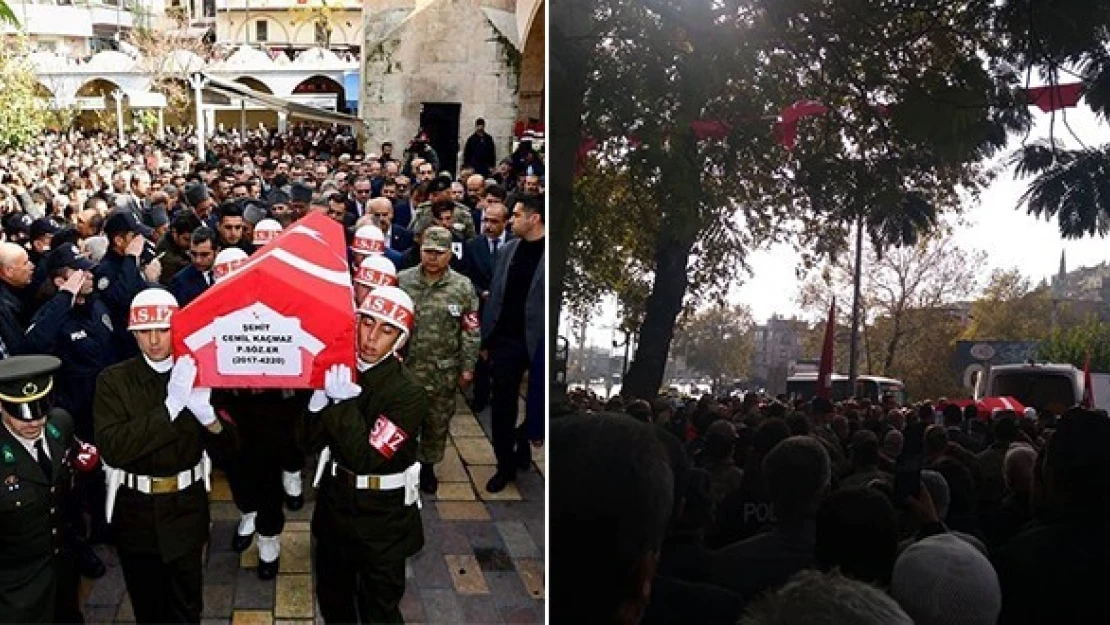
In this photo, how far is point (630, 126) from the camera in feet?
5.85

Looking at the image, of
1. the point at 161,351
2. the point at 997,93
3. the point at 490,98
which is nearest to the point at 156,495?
the point at 161,351

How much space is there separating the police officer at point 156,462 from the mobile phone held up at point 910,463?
70.0 inches

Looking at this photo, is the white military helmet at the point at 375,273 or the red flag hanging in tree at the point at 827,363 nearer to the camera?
the red flag hanging in tree at the point at 827,363

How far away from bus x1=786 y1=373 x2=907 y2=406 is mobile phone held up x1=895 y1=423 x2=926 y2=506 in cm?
6

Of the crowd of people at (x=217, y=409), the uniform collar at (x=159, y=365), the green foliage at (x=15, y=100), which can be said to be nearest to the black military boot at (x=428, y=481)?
the crowd of people at (x=217, y=409)

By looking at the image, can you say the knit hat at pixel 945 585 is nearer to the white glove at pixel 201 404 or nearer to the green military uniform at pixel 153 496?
the white glove at pixel 201 404

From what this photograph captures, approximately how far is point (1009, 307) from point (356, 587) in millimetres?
2110

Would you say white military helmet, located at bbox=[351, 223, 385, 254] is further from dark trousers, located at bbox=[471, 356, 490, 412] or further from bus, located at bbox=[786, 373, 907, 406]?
bus, located at bbox=[786, 373, 907, 406]

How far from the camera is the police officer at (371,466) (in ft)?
8.86

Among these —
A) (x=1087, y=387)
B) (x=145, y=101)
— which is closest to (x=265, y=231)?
(x=1087, y=387)

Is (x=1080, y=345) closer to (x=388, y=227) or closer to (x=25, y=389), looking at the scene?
(x=25, y=389)

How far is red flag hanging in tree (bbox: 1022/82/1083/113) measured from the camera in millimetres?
1663

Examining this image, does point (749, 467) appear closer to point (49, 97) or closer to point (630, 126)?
point (630, 126)

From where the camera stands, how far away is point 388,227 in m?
5.42
